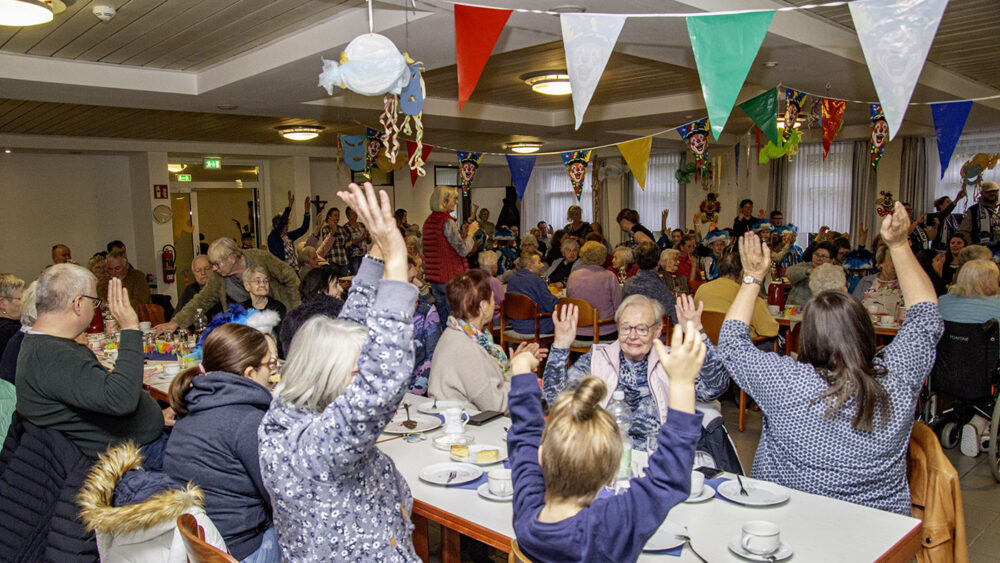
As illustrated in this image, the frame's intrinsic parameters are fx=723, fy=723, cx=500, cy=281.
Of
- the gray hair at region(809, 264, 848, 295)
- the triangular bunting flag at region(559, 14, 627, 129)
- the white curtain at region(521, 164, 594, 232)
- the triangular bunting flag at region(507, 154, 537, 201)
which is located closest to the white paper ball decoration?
the triangular bunting flag at region(559, 14, 627, 129)

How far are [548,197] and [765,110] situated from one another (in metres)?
10.4

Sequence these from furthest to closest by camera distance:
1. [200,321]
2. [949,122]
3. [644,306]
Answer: [949,122] < [200,321] < [644,306]

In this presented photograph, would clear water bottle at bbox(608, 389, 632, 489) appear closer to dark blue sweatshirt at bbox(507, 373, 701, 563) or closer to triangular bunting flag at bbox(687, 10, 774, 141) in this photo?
dark blue sweatshirt at bbox(507, 373, 701, 563)

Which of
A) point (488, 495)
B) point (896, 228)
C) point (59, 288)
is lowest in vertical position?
point (488, 495)

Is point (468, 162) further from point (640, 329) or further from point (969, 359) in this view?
point (640, 329)

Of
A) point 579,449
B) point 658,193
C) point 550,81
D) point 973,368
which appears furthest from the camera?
point 658,193

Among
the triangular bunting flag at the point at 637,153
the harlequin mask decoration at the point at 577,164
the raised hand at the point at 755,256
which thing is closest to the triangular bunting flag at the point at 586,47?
the raised hand at the point at 755,256

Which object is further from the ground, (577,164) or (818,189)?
(577,164)

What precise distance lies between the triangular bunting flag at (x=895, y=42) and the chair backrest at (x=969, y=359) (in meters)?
2.05

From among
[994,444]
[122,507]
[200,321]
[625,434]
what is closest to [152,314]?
[200,321]

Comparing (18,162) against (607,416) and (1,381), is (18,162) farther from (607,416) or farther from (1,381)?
(607,416)

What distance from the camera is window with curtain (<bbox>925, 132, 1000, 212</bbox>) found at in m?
9.47

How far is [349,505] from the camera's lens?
1.61 meters

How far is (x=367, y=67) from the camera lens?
2807 mm
